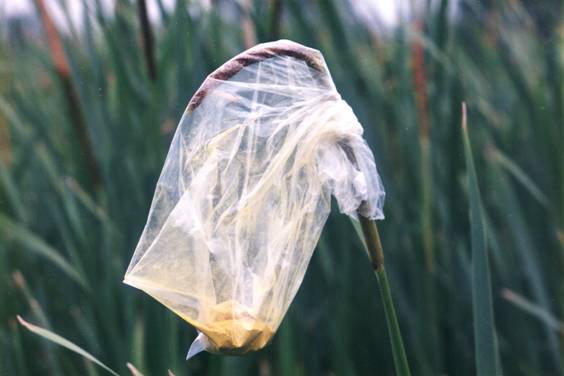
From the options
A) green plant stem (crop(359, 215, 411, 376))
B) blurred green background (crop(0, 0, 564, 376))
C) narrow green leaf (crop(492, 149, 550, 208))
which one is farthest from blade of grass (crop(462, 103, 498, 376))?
narrow green leaf (crop(492, 149, 550, 208))

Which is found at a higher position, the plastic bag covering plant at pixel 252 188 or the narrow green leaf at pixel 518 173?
the plastic bag covering plant at pixel 252 188

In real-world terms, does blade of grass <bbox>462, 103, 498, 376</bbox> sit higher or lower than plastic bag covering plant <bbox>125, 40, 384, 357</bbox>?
lower

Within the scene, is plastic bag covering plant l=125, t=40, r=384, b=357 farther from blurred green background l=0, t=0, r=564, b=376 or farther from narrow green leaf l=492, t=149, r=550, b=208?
narrow green leaf l=492, t=149, r=550, b=208

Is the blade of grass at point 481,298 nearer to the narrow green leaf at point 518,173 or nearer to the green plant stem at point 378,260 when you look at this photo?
the green plant stem at point 378,260

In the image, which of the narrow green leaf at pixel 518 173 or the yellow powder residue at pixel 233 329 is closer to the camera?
the yellow powder residue at pixel 233 329

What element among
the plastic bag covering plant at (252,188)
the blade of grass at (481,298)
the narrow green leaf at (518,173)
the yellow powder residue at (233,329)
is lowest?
the narrow green leaf at (518,173)

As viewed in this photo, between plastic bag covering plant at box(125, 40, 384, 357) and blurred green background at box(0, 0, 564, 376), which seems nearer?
plastic bag covering plant at box(125, 40, 384, 357)

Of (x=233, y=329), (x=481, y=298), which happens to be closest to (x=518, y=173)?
(x=481, y=298)

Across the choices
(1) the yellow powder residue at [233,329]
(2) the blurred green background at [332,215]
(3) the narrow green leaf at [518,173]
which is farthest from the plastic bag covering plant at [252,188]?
(3) the narrow green leaf at [518,173]
